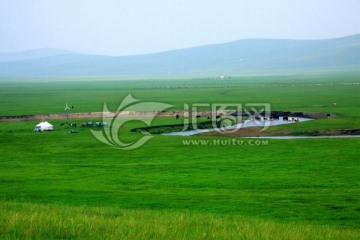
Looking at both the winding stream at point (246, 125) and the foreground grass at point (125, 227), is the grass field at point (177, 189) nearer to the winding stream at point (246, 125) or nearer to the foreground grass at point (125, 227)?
the foreground grass at point (125, 227)

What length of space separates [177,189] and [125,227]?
1272 centimetres

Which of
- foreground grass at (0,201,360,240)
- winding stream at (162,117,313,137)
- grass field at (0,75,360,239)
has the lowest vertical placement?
winding stream at (162,117,313,137)

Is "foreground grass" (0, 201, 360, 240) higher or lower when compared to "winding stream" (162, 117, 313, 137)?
higher

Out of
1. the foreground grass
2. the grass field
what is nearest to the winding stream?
the grass field

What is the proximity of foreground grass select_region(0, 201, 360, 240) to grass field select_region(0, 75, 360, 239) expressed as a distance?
0.09 feet

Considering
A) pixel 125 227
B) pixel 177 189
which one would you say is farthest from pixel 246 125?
pixel 125 227

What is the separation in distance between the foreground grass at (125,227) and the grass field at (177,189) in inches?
1.1

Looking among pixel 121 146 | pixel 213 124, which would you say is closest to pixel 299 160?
pixel 121 146

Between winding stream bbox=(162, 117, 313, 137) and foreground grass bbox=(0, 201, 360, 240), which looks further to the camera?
winding stream bbox=(162, 117, 313, 137)

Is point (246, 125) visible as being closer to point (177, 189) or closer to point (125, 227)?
point (177, 189)

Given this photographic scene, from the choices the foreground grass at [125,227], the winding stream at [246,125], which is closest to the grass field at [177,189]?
the foreground grass at [125,227]

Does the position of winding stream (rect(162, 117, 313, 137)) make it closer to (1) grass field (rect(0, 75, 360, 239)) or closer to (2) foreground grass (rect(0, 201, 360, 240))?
(1) grass field (rect(0, 75, 360, 239))

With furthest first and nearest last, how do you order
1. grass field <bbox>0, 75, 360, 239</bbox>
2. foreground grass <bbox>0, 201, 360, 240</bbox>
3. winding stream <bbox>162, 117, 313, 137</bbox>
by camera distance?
winding stream <bbox>162, 117, 313, 137</bbox>, grass field <bbox>0, 75, 360, 239</bbox>, foreground grass <bbox>0, 201, 360, 240</bbox>

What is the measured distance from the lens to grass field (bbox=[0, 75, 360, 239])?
13.3 m
